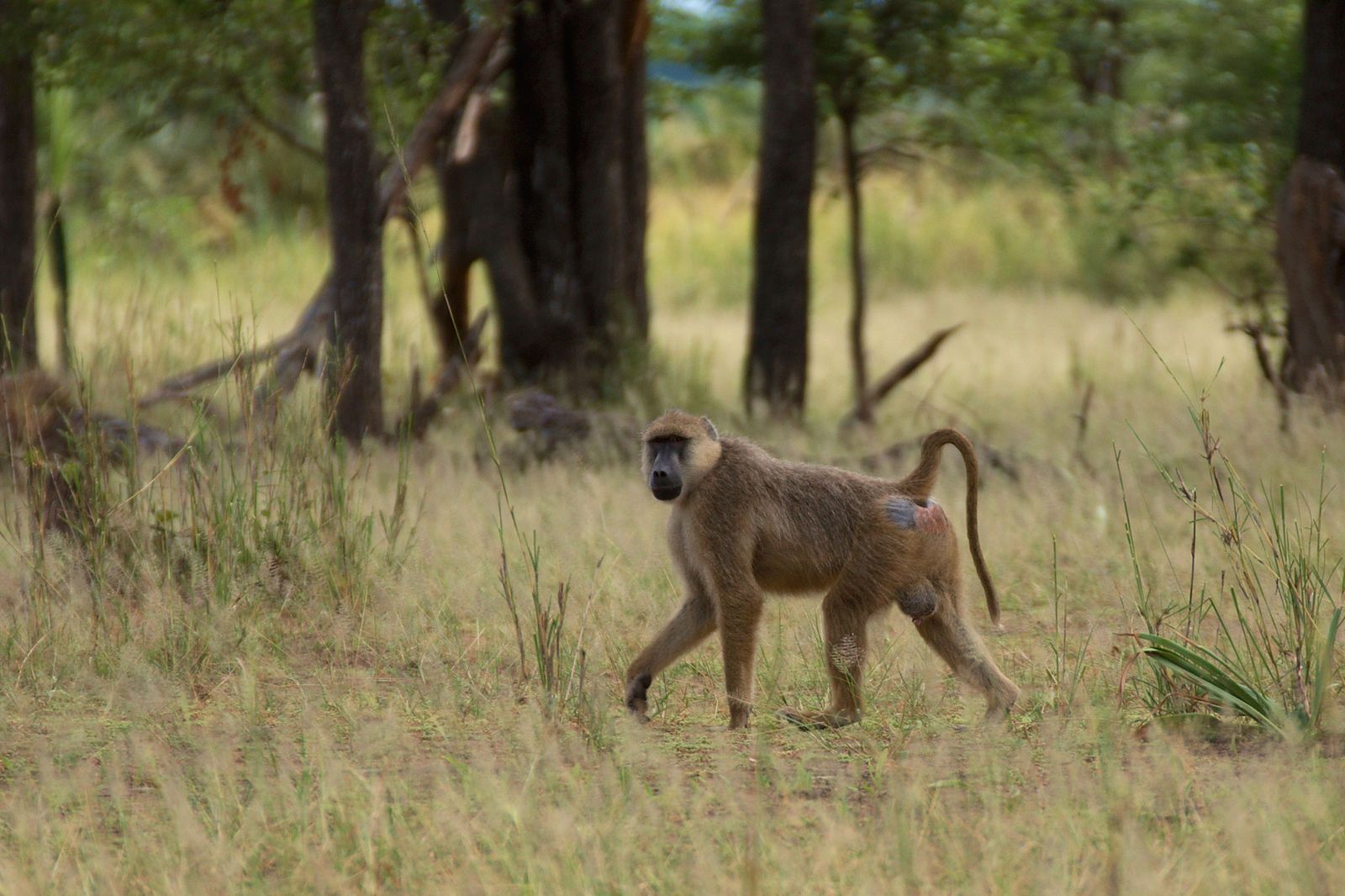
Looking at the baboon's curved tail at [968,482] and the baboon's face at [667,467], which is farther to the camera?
the baboon's curved tail at [968,482]

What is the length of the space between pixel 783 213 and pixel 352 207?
3.85 meters

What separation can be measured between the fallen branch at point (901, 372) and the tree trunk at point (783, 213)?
1.50ft

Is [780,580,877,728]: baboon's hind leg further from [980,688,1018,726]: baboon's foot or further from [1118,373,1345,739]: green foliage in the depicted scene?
[1118,373,1345,739]: green foliage

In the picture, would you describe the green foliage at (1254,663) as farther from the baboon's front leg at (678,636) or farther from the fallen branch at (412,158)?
the fallen branch at (412,158)

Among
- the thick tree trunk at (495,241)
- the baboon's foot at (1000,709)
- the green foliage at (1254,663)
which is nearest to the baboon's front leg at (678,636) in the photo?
the baboon's foot at (1000,709)

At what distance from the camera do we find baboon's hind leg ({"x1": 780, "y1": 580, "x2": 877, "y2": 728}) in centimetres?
471

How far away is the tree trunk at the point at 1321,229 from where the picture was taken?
9.30m

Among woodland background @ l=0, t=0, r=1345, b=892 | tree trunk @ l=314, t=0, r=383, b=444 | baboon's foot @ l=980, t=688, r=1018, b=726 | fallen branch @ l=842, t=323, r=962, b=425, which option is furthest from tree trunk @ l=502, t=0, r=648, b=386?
baboon's foot @ l=980, t=688, r=1018, b=726

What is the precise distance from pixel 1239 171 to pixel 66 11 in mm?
9809

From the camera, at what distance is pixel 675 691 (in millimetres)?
5355

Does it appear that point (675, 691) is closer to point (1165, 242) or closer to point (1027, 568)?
point (1027, 568)

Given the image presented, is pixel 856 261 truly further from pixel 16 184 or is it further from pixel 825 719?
pixel 825 719

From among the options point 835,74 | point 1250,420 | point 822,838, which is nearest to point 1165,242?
point 835,74

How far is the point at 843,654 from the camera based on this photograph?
4750 mm
